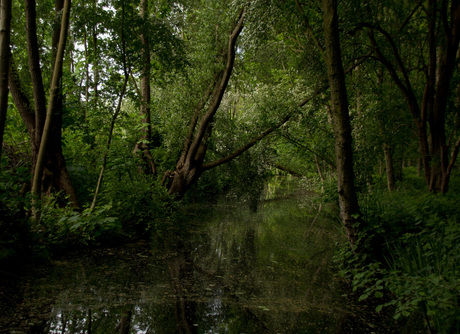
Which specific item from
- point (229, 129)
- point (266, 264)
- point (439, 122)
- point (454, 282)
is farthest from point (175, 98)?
point (454, 282)

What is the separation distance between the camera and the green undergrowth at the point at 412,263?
251cm

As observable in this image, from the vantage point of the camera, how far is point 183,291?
3.93 meters

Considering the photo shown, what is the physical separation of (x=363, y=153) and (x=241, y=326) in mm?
5557

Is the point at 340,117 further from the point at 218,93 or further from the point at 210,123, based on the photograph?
the point at 210,123

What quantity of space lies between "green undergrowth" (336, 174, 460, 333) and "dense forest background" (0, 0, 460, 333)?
24 mm

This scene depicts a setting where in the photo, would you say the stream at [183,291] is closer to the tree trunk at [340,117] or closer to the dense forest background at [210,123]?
the dense forest background at [210,123]

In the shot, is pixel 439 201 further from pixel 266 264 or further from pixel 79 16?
pixel 79 16

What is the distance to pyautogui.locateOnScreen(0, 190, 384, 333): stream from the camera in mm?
2975

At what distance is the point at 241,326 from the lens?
10.1 feet

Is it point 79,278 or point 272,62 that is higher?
point 272,62

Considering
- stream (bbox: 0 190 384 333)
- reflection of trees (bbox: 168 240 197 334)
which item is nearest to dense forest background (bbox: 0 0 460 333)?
stream (bbox: 0 190 384 333)

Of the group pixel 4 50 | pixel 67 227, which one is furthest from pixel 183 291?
pixel 4 50

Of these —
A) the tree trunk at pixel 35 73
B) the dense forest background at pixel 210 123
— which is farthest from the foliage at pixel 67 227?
the tree trunk at pixel 35 73

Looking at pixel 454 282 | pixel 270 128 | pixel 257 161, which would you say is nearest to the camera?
pixel 454 282
